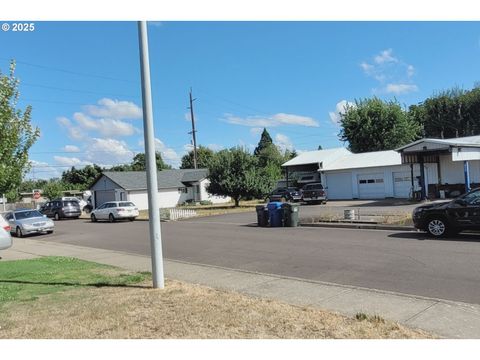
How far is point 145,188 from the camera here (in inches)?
1903

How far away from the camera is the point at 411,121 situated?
Result: 61094 mm

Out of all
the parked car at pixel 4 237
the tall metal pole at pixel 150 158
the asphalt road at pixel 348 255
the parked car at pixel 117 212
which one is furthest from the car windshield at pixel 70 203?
the tall metal pole at pixel 150 158

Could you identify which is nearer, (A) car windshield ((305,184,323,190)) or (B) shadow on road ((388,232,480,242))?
(B) shadow on road ((388,232,480,242))

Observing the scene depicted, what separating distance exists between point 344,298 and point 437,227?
8.05 m

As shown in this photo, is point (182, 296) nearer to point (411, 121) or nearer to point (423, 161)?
point (423, 161)

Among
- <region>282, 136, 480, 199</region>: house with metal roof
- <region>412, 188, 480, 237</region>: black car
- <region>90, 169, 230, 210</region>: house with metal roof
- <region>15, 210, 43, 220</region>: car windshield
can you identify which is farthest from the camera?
<region>90, 169, 230, 210</region>: house with metal roof

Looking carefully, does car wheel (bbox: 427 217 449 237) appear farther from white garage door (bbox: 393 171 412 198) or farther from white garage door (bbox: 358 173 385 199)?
white garage door (bbox: 358 173 385 199)

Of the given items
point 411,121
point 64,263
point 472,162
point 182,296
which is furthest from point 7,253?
point 411,121

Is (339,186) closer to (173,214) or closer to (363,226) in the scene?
(173,214)

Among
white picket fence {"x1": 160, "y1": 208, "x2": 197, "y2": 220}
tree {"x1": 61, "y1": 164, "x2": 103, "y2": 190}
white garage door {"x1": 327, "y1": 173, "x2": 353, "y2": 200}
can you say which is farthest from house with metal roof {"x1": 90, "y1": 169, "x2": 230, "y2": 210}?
tree {"x1": 61, "y1": 164, "x2": 103, "y2": 190}

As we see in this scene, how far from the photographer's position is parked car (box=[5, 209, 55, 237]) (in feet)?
78.9

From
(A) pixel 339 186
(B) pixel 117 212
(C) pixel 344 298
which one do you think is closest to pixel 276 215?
(C) pixel 344 298

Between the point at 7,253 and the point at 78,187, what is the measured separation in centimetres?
7594

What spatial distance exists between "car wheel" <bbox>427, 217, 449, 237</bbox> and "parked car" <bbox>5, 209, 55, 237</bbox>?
19278 mm
